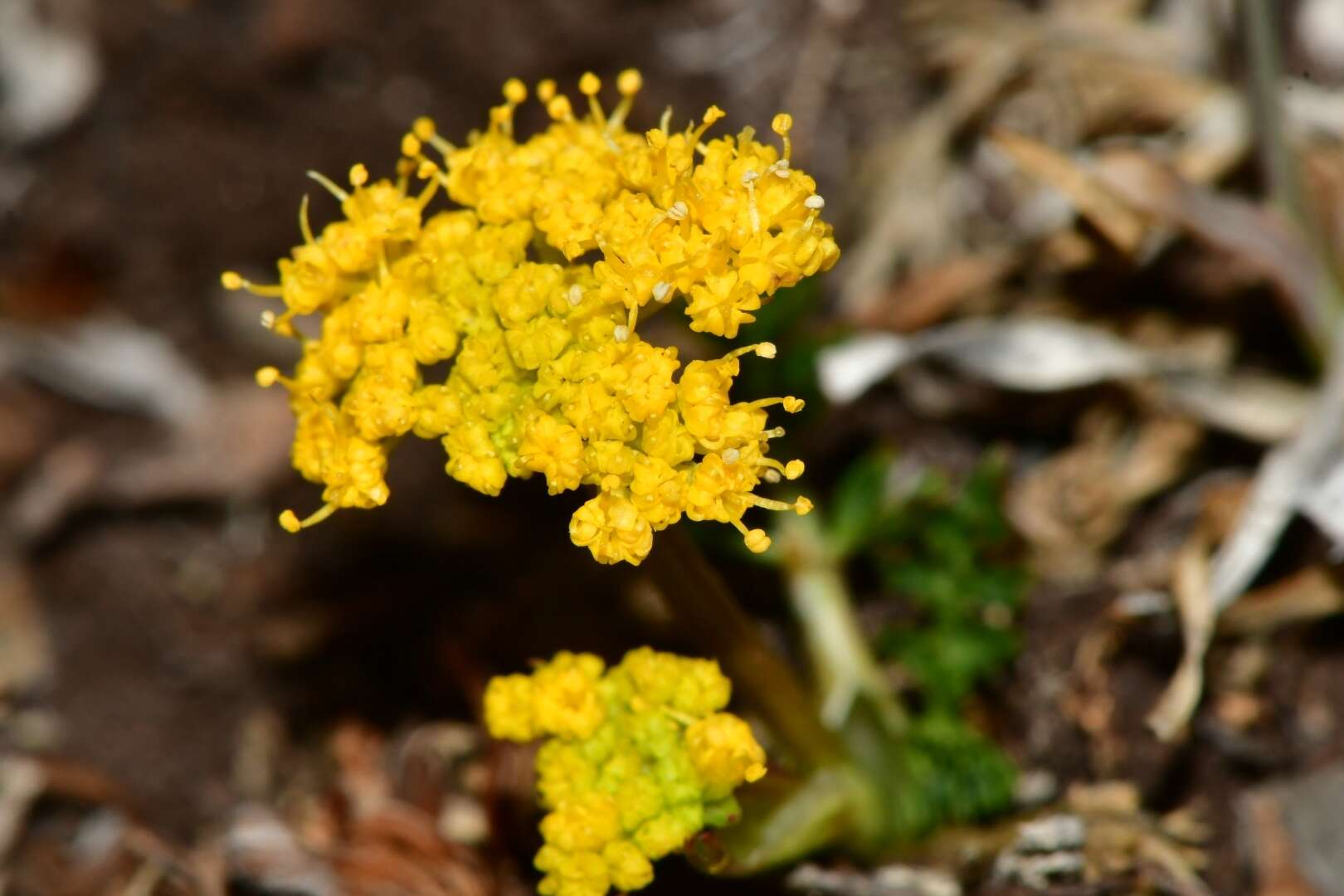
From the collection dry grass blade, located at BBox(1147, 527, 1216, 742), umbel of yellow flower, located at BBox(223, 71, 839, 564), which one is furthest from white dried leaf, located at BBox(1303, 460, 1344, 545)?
umbel of yellow flower, located at BBox(223, 71, 839, 564)

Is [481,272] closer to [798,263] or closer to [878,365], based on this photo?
[798,263]

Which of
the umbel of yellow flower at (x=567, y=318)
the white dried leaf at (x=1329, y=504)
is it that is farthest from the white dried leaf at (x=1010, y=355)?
the umbel of yellow flower at (x=567, y=318)

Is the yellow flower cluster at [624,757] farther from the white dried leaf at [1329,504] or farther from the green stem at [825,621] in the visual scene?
the white dried leaf at [1329,504]

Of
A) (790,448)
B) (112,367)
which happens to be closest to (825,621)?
(790,448)

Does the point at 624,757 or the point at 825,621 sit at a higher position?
the point at 825,621

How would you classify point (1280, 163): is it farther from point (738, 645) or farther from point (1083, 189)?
point (738, 645)
